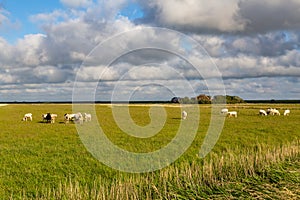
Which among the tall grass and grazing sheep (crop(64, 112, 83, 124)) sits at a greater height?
grazing sheep (crop(64, 112, 83, 124))

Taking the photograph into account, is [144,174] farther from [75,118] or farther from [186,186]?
[75,118]

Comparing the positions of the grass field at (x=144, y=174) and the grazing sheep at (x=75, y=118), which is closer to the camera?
the grass field at (x=144, y=174)

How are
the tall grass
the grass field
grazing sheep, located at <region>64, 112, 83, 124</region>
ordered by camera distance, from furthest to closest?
1. grazing sheep, located at <region>64, 112, 83, 124</region>
2. the grass field
3. the tall grass

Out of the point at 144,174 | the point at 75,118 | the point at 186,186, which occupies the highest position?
the point at 75,118

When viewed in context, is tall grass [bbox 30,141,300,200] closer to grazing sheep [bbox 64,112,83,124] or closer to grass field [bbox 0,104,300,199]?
A: grass field [bbox 0,104,300,199]

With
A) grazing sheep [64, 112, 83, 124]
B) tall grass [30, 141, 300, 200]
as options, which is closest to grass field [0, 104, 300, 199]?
tall grass [30, 141, 300, 200]

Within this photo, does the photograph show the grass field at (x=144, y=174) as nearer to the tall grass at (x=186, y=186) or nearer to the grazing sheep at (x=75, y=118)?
the tall grass at (x=186, y=186)

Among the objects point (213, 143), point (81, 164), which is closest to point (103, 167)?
point (81, 164)

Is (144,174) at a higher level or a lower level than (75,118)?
lower

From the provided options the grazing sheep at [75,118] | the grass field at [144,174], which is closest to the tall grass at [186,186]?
the grass field at [144,174]

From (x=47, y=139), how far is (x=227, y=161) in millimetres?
12436

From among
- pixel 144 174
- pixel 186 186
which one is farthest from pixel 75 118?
pixel 186 186

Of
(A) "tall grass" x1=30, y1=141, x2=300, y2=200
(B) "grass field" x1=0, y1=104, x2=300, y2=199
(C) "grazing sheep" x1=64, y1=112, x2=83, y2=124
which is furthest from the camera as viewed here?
(C) "grazing sheep" x1=64, y1=112, x2=83, y2=124

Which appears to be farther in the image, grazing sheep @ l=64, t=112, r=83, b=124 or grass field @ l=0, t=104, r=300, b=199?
grazing sheep @ l=64, t=112, r=83, b=124
